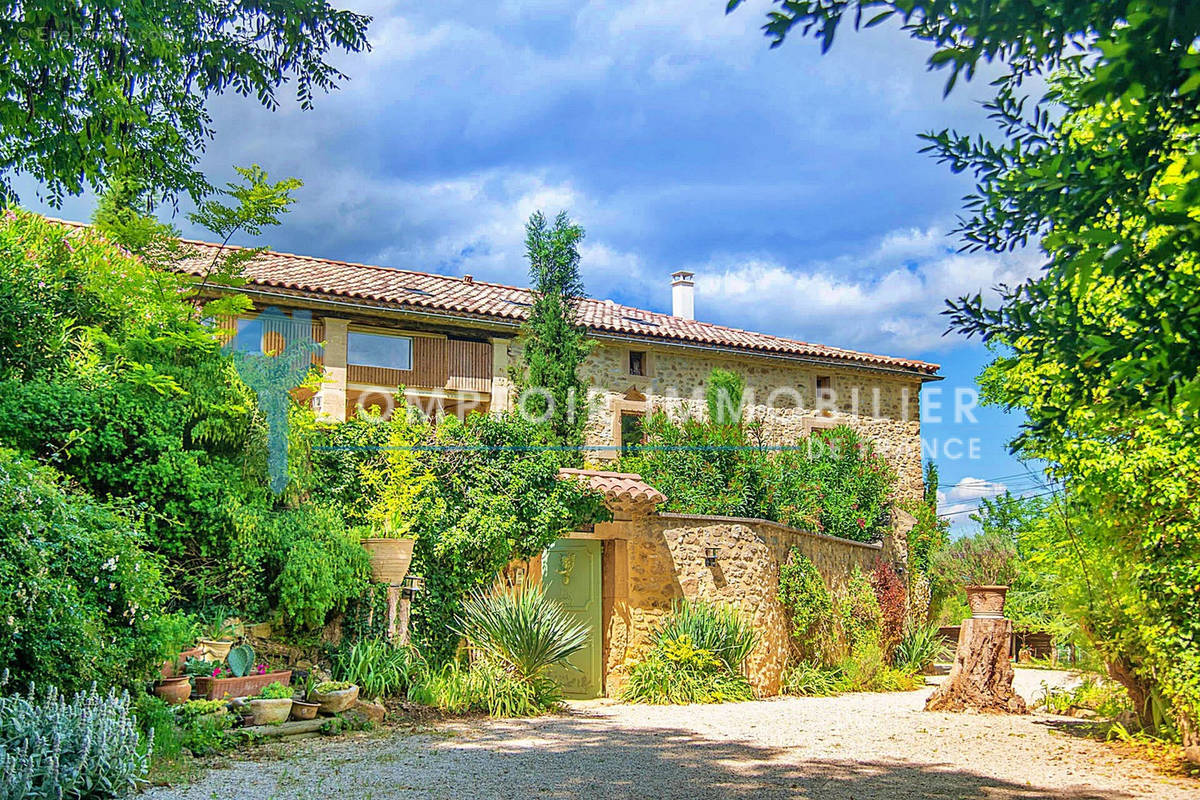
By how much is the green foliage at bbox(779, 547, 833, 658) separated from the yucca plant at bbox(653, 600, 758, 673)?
1.17 meters

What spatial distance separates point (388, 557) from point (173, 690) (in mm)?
2663

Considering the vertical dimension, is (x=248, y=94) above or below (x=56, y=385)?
above

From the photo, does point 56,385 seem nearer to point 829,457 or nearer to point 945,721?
Answer: point 945,721

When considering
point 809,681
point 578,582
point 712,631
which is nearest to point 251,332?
point 578,582

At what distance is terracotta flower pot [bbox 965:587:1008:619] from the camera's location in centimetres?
1021

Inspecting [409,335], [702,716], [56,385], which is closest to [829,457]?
[409,335]

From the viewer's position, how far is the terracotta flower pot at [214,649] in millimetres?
8016

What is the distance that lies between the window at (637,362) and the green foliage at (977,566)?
7054 millimetres

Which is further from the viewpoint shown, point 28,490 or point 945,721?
point 945,721

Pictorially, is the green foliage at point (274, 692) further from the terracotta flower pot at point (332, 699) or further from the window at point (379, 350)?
the window at point (379, 350)

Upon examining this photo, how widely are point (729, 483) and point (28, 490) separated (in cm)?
1103

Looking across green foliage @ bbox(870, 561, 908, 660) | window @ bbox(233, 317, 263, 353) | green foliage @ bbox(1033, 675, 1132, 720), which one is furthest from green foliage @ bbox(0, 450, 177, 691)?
green foliage @ bbox(870, 561, 908, 660)

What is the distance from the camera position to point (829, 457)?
18375 mm

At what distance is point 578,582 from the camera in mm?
11828
